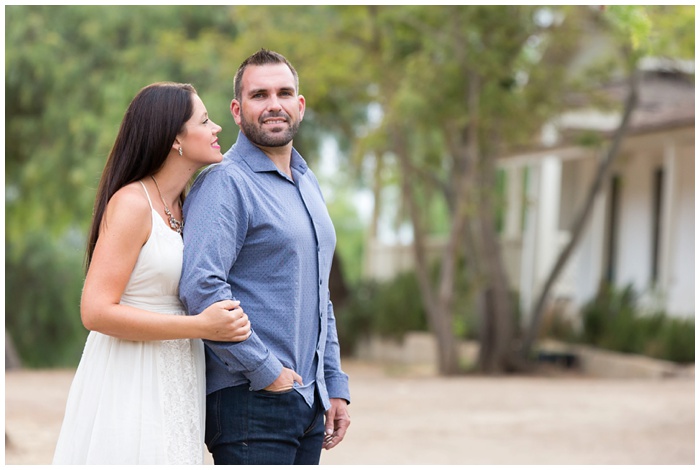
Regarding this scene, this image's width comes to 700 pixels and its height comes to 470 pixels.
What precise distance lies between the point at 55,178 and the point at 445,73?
1006cm

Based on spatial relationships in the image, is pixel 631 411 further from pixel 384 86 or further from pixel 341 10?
pixel 341 10

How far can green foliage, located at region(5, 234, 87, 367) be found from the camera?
982 inches

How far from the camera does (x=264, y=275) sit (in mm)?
3439

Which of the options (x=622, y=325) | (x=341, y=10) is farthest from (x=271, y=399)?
(x=622, y=325)

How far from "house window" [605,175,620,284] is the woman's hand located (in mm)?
17880

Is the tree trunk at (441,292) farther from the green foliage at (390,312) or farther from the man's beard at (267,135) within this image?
the man's beard at (267,135)

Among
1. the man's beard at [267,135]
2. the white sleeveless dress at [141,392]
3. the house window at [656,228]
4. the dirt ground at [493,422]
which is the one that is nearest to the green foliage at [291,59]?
the house window at [656,228]

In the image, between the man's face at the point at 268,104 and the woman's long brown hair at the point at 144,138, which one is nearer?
the woman's long brown hair at the point at 144,138

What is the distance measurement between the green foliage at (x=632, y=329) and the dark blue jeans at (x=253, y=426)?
1347 centimetres

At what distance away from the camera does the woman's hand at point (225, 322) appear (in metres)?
3.24

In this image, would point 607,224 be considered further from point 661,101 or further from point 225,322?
point 225,322

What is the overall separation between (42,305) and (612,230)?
40.0ft

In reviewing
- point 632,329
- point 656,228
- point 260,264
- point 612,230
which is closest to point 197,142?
point 260,264

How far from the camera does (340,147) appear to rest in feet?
77.5
